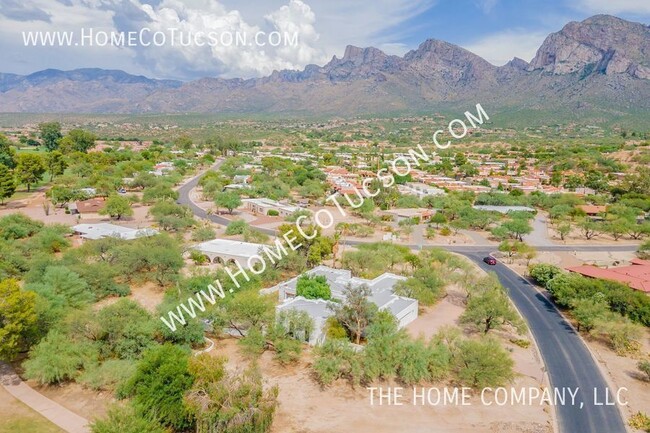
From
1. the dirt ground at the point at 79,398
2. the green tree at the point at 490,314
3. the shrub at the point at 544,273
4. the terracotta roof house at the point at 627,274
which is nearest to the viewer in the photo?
the dirt ground at the point at 79,398

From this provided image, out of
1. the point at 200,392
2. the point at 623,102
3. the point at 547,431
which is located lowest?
the point at 547,431

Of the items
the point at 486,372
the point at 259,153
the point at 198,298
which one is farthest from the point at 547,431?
the point at 259,153

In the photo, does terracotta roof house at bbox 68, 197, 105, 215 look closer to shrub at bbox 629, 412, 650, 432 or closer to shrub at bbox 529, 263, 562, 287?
shrub at bbox 529, 263, 562, 287

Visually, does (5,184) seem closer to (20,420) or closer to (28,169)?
(28,169)

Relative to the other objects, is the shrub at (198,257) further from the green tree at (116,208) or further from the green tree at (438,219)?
the green tree at (438,219)

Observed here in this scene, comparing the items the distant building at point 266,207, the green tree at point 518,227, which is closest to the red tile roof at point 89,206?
the distant building at point 266,207

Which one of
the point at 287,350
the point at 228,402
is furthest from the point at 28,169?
the point at 228,402

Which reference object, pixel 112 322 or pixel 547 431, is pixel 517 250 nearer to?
pixel 547 431

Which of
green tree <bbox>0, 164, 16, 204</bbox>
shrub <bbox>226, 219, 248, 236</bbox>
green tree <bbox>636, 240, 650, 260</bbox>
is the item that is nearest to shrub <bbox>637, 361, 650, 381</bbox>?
green tree <bbox>636, 240, 650, 260</bbox>
